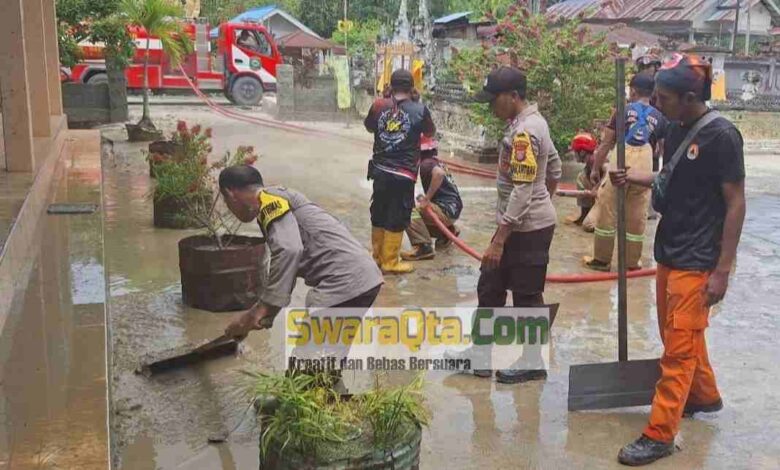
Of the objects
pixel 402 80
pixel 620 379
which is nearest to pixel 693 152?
pixel 620 379

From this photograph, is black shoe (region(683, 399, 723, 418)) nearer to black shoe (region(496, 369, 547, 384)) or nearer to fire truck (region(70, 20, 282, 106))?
black shoe (region(496, 369, 547, 384))

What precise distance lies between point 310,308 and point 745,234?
6.26 metres

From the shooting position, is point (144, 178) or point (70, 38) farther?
point (70, 38)

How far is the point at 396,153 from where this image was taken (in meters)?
6.09

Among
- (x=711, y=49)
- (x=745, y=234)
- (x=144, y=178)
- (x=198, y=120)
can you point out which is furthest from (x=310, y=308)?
(x=711, y=49)

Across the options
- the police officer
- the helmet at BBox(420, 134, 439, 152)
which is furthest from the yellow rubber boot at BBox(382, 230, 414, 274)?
the police officer

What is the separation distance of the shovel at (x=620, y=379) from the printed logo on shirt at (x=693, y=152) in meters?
0.59

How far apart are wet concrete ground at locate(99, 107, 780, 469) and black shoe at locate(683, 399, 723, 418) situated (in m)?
0.05

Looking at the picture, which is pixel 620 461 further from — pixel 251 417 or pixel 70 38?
pixel 70 38

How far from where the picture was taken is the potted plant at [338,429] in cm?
264

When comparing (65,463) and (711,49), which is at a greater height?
(711,49)

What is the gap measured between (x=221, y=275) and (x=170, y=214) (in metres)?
2.57

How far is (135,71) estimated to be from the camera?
23.1 meters

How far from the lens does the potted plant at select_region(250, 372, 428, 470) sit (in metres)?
2.64
